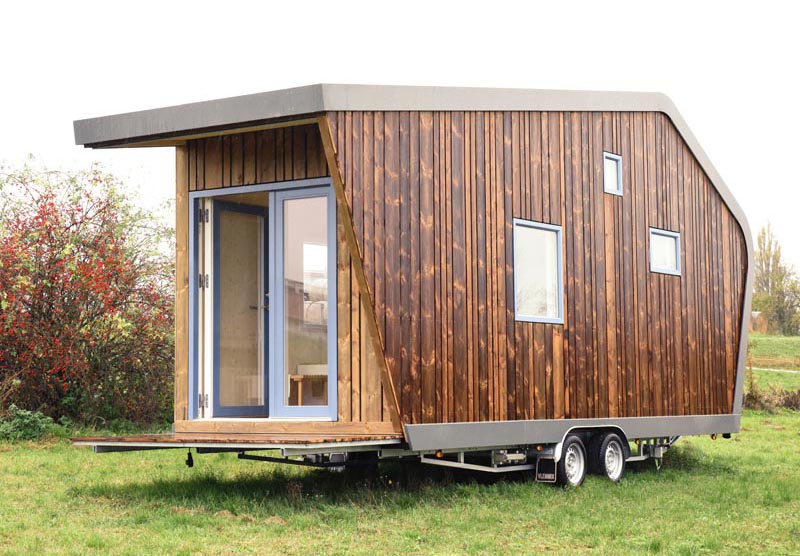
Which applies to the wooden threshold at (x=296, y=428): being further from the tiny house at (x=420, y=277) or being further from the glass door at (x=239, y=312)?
the glass door at (x=239, y=312)

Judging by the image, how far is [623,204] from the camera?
11492mm

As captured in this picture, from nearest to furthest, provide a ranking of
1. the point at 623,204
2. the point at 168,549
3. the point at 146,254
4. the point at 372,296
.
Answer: the point at 168,549, the point at 372,296, the point at 623,204, the point at 146,254

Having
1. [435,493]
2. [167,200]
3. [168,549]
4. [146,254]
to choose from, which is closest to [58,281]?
[146,254]

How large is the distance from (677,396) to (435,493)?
12.9 feet

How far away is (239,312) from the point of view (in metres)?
10.3

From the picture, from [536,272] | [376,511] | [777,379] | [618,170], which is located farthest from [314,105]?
[777,379]

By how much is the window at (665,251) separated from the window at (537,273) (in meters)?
1.88

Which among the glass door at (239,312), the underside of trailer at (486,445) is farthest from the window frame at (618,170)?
the glass door at (239,312)

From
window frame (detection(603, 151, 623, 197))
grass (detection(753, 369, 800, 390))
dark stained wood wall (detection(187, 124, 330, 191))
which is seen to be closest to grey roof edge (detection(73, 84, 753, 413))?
window frame (detection(603, 151, 623, 197))

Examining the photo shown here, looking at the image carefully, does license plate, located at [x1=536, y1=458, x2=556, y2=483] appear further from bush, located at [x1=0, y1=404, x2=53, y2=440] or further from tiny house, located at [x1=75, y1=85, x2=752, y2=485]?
bush, located at [x1=0, y1=404, x2=53, y2=440]

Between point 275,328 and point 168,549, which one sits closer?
point 168,549

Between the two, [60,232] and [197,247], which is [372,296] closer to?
[197,247]

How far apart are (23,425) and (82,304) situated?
2.04 meters

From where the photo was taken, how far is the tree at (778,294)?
4300 cm
